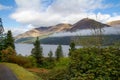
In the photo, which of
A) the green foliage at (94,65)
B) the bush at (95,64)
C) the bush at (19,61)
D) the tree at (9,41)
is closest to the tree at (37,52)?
the tree at (9,41)

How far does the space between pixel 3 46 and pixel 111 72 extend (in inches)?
2131

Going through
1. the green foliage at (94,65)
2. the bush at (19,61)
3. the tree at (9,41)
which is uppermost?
the tree at (9,41)

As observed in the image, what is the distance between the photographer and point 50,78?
2370 cm

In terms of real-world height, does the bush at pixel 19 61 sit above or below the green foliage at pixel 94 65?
below

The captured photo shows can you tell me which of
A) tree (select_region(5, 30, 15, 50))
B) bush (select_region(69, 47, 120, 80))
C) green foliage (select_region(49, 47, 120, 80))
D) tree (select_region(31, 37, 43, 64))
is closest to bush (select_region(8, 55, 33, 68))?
tree (select_region(5, 30, 15, 50))

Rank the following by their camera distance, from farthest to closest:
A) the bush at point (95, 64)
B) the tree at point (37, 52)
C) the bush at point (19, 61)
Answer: the tree at point (37, 52), the bush at point (19, 61), the bush at point (95, 64)

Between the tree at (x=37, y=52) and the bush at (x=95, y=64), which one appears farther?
the tree at (x=37, y=52)

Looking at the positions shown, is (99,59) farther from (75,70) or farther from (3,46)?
(3,46)

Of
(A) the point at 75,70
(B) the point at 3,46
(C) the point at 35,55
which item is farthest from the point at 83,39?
(C) the point at 35,55

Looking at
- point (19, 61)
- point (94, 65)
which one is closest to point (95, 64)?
point (94, 65)

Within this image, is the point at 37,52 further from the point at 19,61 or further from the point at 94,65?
the point at 94,65

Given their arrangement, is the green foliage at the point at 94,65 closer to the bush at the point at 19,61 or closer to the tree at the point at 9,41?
the bush at the point at 19,61

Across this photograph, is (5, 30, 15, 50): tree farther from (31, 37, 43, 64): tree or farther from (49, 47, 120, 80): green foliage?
(49, 47, 120, 80): green foliage

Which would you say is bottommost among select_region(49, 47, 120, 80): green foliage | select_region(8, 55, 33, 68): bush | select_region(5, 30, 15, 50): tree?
select_region(8, 55, 33, 68): bush
